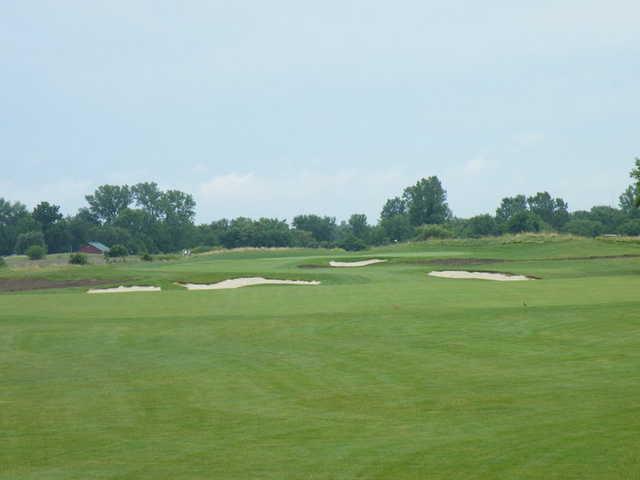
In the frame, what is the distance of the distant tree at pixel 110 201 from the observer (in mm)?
167375

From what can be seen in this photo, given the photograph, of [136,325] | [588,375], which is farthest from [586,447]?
[136,325]

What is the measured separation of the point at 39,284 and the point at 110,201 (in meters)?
125

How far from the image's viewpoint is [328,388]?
14.2m

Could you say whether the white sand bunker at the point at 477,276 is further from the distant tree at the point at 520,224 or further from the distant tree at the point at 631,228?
the distant tree at the point at 631,228

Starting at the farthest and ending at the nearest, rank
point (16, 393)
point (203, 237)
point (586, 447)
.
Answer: point (203, 237) → point (16, 393) → point (586, 447)

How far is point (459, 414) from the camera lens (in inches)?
466

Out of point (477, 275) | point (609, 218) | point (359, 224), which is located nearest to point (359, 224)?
Result: point (359, 224)

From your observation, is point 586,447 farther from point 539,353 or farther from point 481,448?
point 539,353

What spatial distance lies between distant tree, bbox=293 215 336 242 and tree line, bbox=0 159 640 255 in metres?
0.19

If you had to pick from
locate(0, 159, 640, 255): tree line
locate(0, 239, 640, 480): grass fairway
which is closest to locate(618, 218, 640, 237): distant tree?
locate(0, 159, 640, 255): tree line

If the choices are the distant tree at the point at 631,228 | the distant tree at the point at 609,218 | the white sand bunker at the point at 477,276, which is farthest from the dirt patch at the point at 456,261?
the distant tree at the point at 609,218

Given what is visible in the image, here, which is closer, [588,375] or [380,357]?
[588,375]

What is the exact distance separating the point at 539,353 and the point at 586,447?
835cm

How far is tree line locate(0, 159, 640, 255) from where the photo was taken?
424 ft
